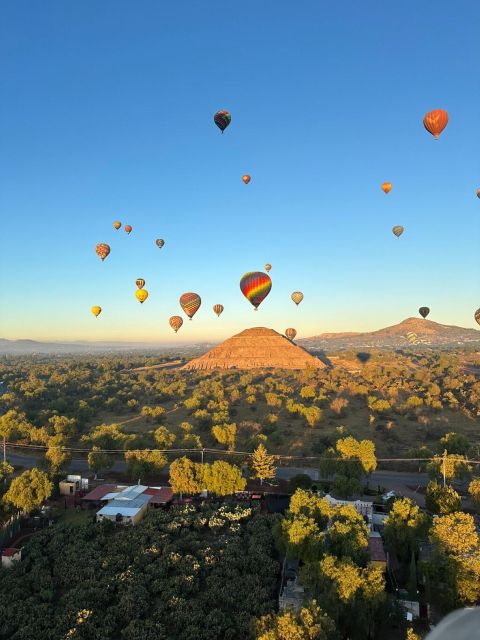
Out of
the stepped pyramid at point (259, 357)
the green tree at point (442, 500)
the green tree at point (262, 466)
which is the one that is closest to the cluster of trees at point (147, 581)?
the green tree at point (262, 466)

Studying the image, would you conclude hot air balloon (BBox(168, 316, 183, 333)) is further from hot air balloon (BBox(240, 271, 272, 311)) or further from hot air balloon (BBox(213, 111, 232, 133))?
hot air balloon (BBox(213, 111, 232, 133))

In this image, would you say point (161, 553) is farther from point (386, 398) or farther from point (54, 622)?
point (386, 398)

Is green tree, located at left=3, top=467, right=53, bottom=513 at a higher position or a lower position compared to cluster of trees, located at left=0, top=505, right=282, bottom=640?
higher

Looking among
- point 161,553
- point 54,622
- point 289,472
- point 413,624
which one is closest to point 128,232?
point 289,472

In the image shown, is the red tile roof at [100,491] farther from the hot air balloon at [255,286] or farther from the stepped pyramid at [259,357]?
the stepped pyramid at [259,357]

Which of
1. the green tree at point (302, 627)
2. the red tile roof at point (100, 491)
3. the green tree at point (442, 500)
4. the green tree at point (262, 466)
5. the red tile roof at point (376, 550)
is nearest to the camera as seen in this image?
the green tree at point (302, 627)

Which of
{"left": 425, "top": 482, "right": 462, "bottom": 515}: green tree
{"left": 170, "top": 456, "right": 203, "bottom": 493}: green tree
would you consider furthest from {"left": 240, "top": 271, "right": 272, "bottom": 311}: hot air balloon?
{"left": 425, "top": 482, "right": 462, "bottom": 515}: green tree

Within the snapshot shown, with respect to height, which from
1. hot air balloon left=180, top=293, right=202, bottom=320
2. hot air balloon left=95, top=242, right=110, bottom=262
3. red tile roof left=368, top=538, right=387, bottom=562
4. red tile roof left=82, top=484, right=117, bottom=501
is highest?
hot air balloon left=95, top=242, right=110, bottom=262
